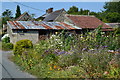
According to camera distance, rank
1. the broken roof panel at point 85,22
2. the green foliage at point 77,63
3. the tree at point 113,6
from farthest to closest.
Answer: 1. the tree at point 113,6
2. the broken roof panel at point 85,22
3. the green foliage at point 77,63

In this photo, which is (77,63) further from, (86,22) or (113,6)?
(113,6)

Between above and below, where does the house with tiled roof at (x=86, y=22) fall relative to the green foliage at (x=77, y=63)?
above

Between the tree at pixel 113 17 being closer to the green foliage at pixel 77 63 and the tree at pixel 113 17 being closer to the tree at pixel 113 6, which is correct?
the tree at pixel 113 6

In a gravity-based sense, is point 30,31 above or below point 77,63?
above

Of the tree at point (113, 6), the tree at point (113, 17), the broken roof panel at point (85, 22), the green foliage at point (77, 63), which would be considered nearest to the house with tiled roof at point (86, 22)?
the broken roof panel at point (85, 22)

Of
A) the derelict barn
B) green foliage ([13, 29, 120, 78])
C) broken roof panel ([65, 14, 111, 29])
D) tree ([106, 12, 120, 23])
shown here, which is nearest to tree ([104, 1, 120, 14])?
tree ([106, 12, 120, 23])

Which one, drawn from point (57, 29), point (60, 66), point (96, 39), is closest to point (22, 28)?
point (57, 29)

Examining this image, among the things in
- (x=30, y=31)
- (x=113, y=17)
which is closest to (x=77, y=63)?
(x=30, y=31)

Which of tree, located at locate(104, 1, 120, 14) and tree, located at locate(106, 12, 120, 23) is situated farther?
tree, located at locate(104, 1, 120, 14)

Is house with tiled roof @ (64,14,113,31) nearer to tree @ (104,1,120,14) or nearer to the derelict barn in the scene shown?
the derelict barn

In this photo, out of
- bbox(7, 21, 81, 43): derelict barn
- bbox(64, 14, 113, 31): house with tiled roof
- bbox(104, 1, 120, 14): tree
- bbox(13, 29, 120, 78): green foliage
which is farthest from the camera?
bbox(104, 1, 120, 14): tree

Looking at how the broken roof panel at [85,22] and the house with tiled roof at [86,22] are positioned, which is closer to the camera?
the house with tiled roof at [86,22]

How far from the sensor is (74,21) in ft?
78.1

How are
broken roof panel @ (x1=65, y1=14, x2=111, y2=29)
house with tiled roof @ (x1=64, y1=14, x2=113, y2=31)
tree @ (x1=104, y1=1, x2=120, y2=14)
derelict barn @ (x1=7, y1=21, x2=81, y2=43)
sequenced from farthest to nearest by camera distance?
tree @ (x1=104, y1=1, x2=120, y2=14)
broken roof panel @ (x1=65, y1=14, x2=111, y2=29)
house with tiled roof @ (x1=64, y1=14, x2=113, y2=31)
derelict barn @ (x1=7, y1=21, x2=81, y2=43)
